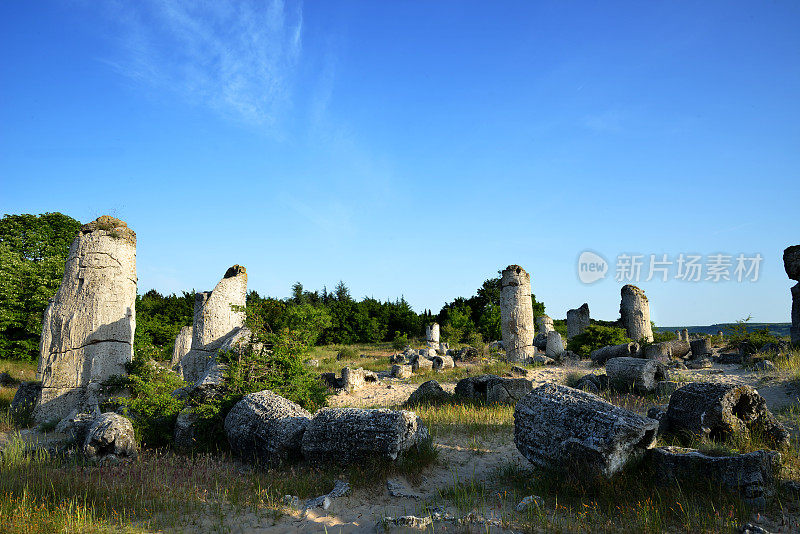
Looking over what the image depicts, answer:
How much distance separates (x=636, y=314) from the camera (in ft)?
73.3

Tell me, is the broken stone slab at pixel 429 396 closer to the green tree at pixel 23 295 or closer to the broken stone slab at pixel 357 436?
the broken stone slab at pixel 357 436

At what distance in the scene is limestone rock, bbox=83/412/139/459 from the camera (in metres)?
6.95

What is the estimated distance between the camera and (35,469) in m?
6.34

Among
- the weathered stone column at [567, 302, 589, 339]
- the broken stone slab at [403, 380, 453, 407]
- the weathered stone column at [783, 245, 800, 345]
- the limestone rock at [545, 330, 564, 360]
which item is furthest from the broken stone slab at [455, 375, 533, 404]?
the weathered stone column at [567, 302, 589, 339]

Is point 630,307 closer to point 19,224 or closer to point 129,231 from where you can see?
point 129,231

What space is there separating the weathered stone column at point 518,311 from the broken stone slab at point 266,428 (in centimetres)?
1358

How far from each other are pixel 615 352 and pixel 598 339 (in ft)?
11.9

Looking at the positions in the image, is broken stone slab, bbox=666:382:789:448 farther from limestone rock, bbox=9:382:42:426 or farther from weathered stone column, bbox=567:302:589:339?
weathered stone column, bbox=567:302:589:339

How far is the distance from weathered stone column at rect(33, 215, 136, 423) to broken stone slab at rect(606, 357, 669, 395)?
40.5 feet

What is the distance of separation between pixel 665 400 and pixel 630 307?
13.0 m

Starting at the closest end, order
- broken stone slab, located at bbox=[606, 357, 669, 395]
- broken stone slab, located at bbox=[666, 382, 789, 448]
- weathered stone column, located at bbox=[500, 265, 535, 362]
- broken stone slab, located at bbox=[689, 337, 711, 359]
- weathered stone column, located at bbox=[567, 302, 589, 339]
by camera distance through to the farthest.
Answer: broken stone slab, located at bbox=[666, 382, 789, 448] → broken stone slab, located at bbox=[606, 357, 669, 395] → broken stone slab, located at bbox=[689, 337, 711, 359] → weathered stone column, located at bbox=[500, 265, 535, 362] → weathered stone column, located at bbox=[567, 302, 589, 339]

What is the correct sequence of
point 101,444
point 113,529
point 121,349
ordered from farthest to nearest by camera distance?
point 121,349, point 101,444, point 113,529

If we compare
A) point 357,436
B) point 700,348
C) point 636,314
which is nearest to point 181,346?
point 357,436

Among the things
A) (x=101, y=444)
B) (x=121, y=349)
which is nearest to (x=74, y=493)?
(x=101, y=444)
